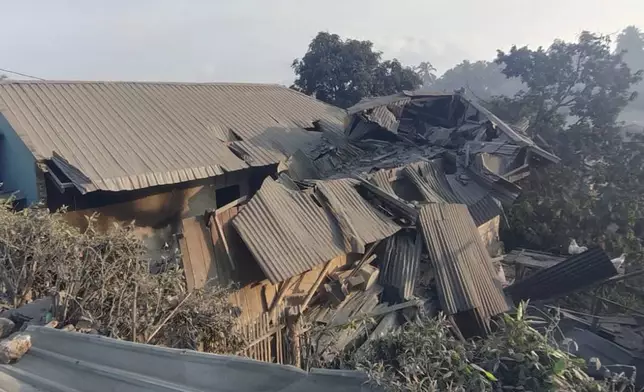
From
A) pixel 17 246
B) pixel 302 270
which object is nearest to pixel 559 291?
pixel 302 270

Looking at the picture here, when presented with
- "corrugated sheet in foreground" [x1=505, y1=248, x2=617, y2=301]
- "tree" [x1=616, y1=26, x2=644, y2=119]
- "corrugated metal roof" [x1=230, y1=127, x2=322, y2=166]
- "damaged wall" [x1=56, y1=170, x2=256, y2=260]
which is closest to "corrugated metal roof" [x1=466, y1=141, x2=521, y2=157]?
"corrugated sheet in foreground" [x1=505, y1=248, x2=617, y2=301]

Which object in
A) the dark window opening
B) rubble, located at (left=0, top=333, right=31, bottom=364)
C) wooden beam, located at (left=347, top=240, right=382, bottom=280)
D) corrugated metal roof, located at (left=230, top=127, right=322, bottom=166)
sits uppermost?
corrugated metal roof, located at (left=230, top=127, right=322, bottom=166)

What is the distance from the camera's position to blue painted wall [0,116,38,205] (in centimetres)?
842

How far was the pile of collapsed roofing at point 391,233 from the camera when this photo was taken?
22.6 ft

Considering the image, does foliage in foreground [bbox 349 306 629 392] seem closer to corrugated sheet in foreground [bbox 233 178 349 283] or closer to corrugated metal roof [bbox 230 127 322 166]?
corrugated sheet in foreground [bbox 233 178 349 283]

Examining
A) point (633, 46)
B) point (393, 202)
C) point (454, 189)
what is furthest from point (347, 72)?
point (633, 46)

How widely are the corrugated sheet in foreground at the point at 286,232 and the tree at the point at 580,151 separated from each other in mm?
7456

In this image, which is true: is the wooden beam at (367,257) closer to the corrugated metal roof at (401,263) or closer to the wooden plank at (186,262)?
the corrugated metal roof at (401,263)

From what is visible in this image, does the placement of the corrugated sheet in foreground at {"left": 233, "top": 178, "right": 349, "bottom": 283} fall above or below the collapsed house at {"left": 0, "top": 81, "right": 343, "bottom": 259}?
below

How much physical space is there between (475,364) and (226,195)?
8.98 meters

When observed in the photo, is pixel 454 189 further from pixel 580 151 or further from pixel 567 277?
pixel 580 151

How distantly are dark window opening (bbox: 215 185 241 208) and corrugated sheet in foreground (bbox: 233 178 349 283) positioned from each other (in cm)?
346

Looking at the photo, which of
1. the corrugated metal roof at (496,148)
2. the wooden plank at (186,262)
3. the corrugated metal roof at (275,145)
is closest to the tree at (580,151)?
the corrugated metal roof at (496,148)

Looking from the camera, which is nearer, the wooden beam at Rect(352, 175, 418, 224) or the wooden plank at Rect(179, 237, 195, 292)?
the wooden plank at Rect(179, 237, 195, 292)
